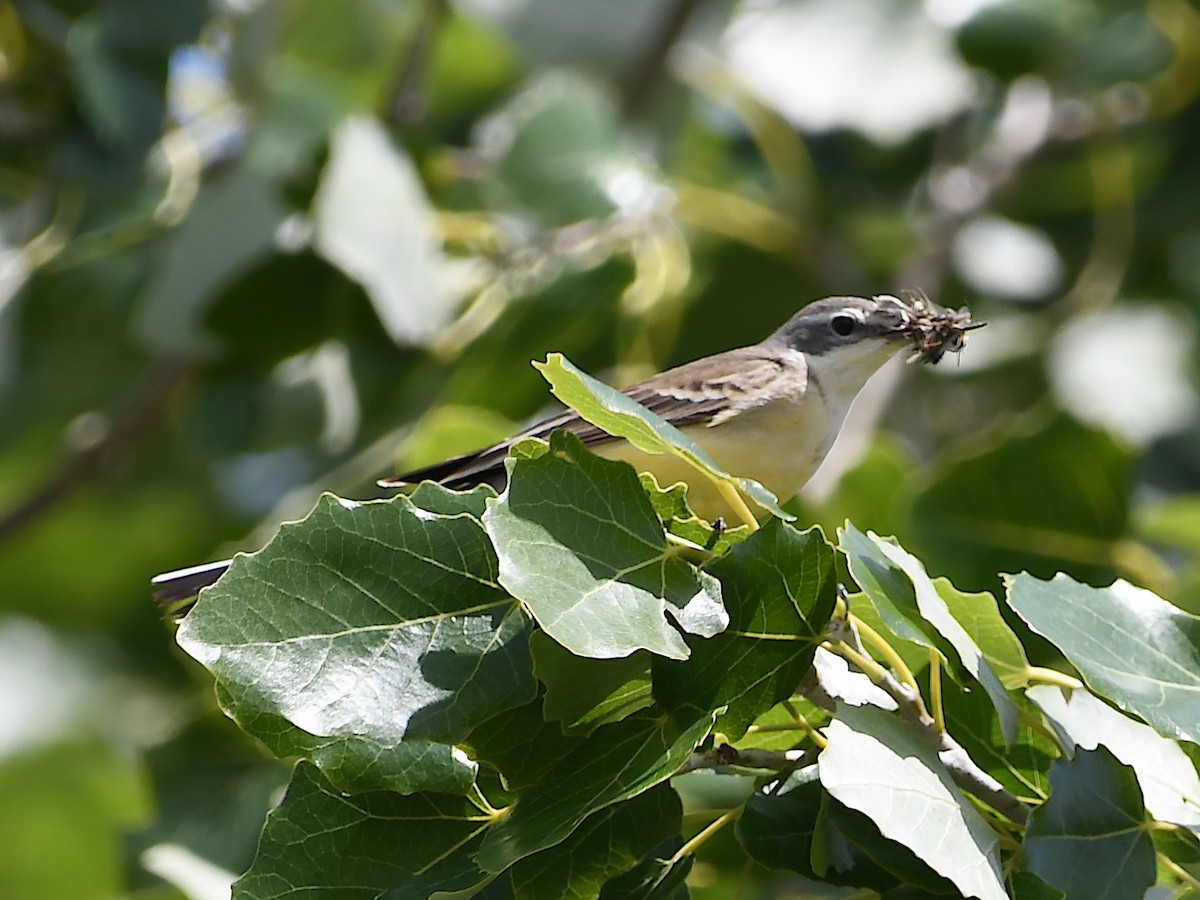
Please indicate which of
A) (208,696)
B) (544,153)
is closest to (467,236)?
(544,153)

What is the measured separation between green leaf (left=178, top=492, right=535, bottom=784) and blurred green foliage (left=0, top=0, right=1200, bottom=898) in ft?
5.28

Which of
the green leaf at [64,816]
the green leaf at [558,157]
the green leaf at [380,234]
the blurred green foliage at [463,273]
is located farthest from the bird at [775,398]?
the green leaf at [64,816]

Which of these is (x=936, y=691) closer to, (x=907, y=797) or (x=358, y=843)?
(x=907, y=797)

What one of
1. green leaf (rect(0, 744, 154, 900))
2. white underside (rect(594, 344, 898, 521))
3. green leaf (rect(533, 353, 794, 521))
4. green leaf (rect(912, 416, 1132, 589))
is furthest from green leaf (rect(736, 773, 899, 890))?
green leaf (rect(0, 744, 154, 900))

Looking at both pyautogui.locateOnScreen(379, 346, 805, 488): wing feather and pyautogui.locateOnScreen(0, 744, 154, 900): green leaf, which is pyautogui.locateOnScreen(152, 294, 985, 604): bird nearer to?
pyautogui.locateOnScreen(379, 346, 805, 488): wing feather

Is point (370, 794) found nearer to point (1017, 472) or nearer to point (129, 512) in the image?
point (1017, 472)

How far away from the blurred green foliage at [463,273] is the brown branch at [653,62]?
0.7 inches

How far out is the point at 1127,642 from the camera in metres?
2.36

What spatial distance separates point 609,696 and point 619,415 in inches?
16.0

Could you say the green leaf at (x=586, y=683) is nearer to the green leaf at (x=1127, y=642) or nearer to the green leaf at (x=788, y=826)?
the green leaf at (x=788, y=826)

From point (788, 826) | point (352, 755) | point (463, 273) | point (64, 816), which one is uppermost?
point (352, 755)

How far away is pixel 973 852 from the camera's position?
2.08 meters

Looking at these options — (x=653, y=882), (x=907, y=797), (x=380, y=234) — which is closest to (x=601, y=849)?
(x=653, y=882)

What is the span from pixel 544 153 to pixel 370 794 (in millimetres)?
3186
